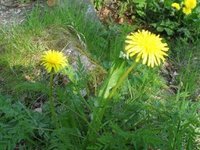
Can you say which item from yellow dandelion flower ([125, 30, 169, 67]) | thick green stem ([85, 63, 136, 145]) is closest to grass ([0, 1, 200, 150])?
thick green stem ([85, 63, 136, 145])

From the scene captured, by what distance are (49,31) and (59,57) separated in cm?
127

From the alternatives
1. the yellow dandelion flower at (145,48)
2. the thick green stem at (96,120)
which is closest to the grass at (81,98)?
the thick green stem at (96,120)

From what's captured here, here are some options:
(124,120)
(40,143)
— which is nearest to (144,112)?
(124,120)

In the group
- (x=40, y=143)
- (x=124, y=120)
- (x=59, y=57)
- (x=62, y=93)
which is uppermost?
(x=59, y=57)

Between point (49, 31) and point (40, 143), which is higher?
point (49, 31)

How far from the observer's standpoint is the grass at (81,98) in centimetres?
217

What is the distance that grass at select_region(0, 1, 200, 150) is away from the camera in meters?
2.17

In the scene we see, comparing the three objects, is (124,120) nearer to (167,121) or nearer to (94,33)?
(167,121)

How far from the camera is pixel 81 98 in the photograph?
229cm

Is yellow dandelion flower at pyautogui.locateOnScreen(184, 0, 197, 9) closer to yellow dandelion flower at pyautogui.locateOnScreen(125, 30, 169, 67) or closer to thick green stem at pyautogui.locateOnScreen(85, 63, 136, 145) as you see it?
thick green stem at pyautogui.locateOnScreen(85, 63, 136, 145)

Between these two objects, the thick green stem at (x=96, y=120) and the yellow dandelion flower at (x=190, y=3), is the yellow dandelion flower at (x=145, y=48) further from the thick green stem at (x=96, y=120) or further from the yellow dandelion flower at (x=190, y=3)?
the yellow dandelion flower at (x=190, y=3)

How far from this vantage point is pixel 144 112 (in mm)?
2418

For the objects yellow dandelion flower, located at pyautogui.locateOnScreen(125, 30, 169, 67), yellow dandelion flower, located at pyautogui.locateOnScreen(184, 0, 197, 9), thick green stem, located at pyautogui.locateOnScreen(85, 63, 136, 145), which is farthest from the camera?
yellow dandelion flower, located at pyautogui.locateOnScreen(184, 0, 197, 9)

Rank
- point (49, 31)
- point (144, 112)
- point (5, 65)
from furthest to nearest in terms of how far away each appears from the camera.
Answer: point (49, 31), point (5, 65), point (144, 112)
